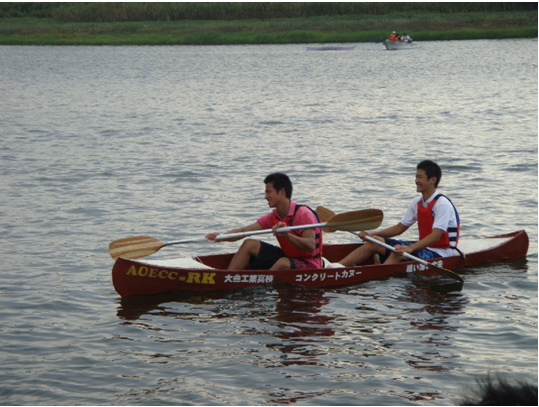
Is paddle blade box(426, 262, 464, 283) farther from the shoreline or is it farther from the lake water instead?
the shoreline

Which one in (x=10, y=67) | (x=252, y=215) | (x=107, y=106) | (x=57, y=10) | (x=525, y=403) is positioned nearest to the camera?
(x=525, y=403)

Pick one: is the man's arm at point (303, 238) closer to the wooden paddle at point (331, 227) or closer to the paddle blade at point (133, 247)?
the wooden paddle at point (331, 227)

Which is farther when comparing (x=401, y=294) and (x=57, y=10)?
(x=57, y=10)

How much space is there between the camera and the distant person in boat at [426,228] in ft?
26.4

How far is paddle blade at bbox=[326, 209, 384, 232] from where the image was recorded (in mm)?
7969

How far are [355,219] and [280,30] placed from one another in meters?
46.5

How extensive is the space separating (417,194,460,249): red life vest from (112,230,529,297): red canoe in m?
0.20

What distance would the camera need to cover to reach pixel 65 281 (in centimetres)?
827

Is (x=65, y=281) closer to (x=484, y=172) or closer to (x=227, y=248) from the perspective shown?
(x=227, y=248)

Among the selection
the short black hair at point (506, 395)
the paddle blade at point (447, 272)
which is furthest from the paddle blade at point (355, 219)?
the short black hair at point (506, 395)

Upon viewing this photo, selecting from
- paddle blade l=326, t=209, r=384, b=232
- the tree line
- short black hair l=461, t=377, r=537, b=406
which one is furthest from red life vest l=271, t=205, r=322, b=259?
the tree line

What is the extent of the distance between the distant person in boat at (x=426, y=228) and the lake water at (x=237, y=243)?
447mm

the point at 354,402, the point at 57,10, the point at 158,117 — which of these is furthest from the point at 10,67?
the point at 354,402

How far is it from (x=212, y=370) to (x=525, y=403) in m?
3.96
